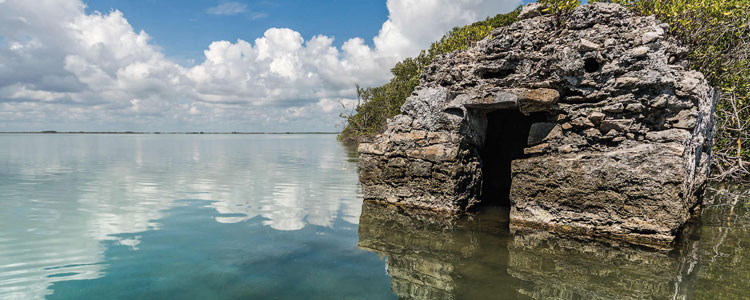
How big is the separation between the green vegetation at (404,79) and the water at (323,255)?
7476mm

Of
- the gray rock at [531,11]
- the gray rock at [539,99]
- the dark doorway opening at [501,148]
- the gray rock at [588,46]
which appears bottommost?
the dark doorway opening at [501,148]

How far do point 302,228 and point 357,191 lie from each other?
491 cm

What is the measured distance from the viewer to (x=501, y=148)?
1154 centimetres

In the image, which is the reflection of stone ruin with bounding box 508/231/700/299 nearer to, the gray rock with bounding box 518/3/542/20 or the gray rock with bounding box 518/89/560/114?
the gray rock with bounding box 518/89/560/114

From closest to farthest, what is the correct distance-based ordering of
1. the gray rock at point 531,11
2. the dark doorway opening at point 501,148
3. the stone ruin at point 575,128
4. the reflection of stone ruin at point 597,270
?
the reflection of stone ruin at point 597,270 < the stone ruin at point 575,128 < the gray rock at point 531,11 < the dark doorway opening at point 501,148

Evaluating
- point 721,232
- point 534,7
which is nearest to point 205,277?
point 534,7

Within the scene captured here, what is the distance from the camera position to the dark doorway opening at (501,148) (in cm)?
1090

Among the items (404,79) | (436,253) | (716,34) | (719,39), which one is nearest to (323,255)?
(436,253)

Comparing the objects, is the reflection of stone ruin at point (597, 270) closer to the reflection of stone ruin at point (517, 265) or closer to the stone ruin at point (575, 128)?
the reflection of stone ruin at point (517, 265)

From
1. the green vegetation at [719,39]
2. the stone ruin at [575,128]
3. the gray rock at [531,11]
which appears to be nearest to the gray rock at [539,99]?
the stone ruin at [575,128]

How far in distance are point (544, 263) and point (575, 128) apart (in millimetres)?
3362

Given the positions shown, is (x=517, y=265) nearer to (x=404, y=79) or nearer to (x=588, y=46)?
(x=588, y=46)

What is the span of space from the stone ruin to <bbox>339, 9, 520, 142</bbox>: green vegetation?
11.4 ft

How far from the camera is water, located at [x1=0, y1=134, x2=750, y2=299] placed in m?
4.70
